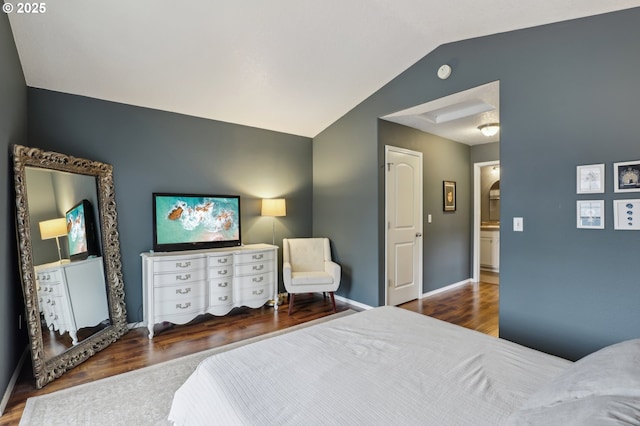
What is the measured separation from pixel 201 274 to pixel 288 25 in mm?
2548

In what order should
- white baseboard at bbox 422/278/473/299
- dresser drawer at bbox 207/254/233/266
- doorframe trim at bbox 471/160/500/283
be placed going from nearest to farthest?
dresser drawer at bbox 207/254/233/266 < white baseboard at bbox 422/278/473/299 < doorframe trim at bbox 471/160/500/283

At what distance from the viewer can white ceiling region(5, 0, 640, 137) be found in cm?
229

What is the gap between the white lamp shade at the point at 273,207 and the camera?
13.4 feet

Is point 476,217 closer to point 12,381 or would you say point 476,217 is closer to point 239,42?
point 239,42

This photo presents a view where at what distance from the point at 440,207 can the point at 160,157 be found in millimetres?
3872

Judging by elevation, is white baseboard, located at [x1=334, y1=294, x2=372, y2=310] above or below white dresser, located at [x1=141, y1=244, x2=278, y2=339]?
below

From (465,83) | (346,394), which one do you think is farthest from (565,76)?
(346,394)

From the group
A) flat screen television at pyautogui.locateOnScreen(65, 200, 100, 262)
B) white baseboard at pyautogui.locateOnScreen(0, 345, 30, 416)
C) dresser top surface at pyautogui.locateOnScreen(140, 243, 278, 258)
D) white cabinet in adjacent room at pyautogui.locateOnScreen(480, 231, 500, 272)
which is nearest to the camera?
white baseboard at pyautogui.locateOnScreen(0, 345, 30, 416)

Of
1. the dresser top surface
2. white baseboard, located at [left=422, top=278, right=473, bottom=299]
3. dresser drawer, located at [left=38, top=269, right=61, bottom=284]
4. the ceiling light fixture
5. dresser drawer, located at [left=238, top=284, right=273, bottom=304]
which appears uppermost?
the ceiling light fixture

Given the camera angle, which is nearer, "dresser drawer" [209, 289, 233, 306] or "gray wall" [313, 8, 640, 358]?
"gray wall" [313, 8, 640, 358]

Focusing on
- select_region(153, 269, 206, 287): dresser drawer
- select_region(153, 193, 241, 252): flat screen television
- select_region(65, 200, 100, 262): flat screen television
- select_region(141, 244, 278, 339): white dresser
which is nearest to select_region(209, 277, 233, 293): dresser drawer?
select_region(141, 244, 278, 339): white dresser

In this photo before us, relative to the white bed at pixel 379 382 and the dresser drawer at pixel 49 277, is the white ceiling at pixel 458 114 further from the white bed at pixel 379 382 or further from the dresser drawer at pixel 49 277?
the dresser drawer at pixel 49 277

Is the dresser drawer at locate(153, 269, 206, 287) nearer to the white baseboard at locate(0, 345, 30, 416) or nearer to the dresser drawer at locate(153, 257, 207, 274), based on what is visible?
the dresser drawer at locate(153, 257, 207, 274)

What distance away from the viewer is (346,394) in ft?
3.89
